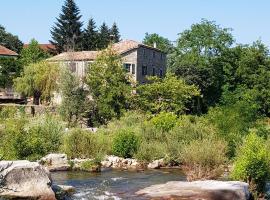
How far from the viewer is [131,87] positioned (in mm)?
44625

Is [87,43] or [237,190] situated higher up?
[87,43]

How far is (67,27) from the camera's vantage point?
75.8 m

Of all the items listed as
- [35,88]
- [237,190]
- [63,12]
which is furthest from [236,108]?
[63,12]

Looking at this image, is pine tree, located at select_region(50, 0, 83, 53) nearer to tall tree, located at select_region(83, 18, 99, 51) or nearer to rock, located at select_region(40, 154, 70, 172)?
tall tree, located at select_region(83, 18, 99, 51)

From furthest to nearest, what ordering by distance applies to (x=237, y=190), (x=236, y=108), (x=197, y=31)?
(x=197, y=31) → (x=236, y=108) → (x=237, y=190)

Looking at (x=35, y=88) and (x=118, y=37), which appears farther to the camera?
(x=118, y=37)

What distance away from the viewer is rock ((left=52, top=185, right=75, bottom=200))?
17.4 metres

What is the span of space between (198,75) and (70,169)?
38327mm

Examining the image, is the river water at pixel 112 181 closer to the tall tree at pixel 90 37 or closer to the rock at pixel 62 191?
the rock at pixel 62 191

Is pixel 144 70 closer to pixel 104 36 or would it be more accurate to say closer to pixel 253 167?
pixel 104 36

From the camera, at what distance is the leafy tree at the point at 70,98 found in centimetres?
4171

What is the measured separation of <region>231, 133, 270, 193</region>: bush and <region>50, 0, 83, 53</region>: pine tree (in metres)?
60.1

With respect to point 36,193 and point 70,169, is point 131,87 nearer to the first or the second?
point 70,169

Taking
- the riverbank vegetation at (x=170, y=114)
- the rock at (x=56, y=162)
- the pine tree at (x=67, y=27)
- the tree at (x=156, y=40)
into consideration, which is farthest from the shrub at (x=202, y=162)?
the tree at (x=156, y=40)
